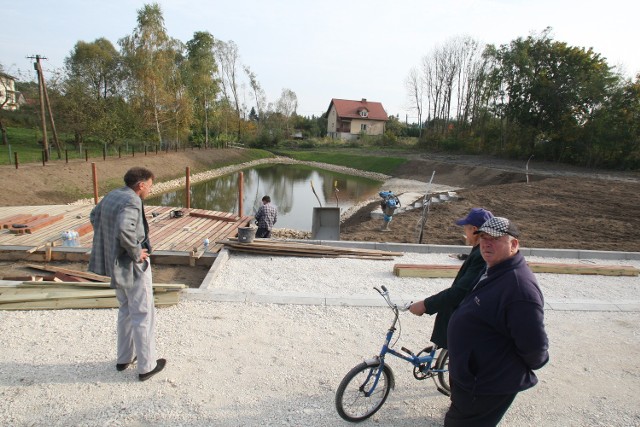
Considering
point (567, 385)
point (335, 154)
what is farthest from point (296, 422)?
point (335, 154)

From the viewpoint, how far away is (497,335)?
1971mm

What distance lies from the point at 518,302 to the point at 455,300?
82 cm

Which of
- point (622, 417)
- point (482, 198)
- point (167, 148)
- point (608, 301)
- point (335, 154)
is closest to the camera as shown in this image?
point (622, 417)

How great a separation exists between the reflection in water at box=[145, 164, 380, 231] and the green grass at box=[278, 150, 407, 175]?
3.05m

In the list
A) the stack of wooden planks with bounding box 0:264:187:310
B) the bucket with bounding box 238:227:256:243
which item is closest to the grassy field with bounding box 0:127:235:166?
the bucket with bounding box 238:227:256:243

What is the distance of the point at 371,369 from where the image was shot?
3002 millimetres

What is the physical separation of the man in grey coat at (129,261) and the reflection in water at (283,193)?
10814mm

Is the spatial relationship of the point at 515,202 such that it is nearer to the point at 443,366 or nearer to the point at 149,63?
the point at 443,366

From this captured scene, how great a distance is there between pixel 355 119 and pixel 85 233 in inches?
2234

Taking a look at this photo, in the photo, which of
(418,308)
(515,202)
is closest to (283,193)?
(515,202)

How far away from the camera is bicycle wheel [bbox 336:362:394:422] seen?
9.69ft

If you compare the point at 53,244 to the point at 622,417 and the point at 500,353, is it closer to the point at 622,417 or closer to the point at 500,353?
the point at 500,353

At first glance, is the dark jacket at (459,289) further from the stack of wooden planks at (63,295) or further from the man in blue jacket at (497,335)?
the stack of wooden planks at (63,295)

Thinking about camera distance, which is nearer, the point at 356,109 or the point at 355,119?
the point at 355,119
